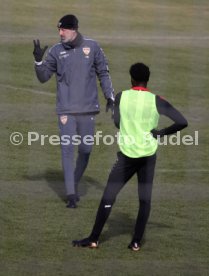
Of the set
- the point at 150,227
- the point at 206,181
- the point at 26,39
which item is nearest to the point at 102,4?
the point at 26,39

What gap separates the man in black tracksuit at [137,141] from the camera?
27.9ft

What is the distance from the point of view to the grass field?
845 centimetres

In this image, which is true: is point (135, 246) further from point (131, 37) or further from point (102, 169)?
point (131, 37)

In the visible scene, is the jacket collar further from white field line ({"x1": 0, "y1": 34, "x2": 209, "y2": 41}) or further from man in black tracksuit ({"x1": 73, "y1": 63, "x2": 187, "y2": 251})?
white field line ({"x1": 0, "y1": 34, "x2": 209, "y2": 41})

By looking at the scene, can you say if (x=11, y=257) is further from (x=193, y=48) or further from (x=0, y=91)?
(x=193, y=48)

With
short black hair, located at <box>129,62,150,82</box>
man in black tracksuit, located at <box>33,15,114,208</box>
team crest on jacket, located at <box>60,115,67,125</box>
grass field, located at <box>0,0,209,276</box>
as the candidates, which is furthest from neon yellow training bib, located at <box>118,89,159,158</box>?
team crest on jacket, located at <box>60,115,67,125</box>

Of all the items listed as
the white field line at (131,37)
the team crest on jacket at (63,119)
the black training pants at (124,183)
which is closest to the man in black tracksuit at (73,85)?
the team crest on jacket at (63,119)

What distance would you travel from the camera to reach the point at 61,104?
9914 mm

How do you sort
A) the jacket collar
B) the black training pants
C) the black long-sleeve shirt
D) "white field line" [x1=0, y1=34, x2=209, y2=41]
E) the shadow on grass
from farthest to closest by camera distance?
"white field line" [x1=0, y1=34, x2=209, y2=41], the shadow on grass, the jacket collar, the black training pants, the black long-sleeve shirt

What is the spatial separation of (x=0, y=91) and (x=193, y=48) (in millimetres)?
5671

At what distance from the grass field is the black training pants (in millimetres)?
186

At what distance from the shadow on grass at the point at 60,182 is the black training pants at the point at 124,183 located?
1.73 metres

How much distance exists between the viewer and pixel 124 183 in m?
8.57

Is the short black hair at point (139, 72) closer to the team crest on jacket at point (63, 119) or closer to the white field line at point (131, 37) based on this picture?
the team crest on jacket at point (63, 119)
